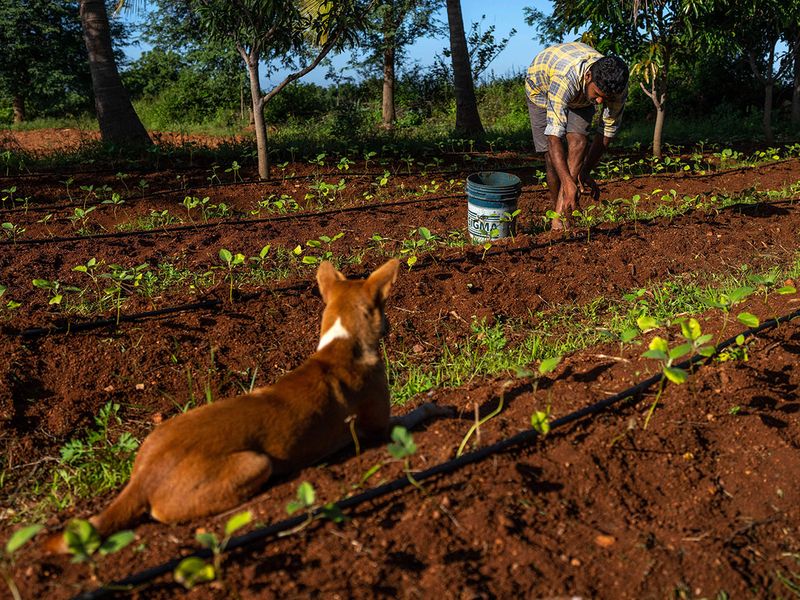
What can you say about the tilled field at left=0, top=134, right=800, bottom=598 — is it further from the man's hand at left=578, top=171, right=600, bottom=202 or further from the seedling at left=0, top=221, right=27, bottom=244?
the man's hand at left=578, top=171, right=600, bottom=202

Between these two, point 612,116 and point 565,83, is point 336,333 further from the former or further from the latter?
point 612,116

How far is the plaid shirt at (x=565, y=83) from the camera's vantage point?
671 centimetres

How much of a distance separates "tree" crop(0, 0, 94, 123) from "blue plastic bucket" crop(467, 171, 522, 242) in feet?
59.3

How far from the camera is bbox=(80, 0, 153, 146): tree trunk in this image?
1157cm

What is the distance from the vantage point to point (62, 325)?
15.9 ft

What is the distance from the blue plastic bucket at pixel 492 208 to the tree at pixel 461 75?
7614 mm

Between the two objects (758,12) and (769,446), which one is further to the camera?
(758,12)

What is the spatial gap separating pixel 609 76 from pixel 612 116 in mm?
795

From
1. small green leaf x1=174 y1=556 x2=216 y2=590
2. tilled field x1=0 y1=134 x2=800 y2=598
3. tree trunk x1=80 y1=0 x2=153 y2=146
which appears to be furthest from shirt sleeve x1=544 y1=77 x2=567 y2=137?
tree trunk x1=80 y1=0 x2=153 y2=146

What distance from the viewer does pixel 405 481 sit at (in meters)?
2.94

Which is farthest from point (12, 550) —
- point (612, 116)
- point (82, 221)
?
point (612, 116)

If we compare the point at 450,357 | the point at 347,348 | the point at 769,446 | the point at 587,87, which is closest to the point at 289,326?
the point at 450,357

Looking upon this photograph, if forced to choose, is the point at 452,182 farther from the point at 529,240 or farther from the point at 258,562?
the point at 258,562

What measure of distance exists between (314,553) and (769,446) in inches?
89.3
